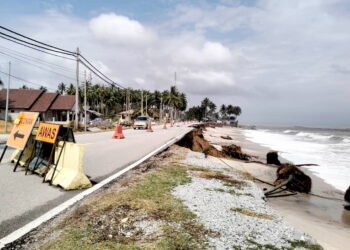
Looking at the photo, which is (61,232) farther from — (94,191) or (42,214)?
(94,191)

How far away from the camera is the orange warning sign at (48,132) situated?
7148mm

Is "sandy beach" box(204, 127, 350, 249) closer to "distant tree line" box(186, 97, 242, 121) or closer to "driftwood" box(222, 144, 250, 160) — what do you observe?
"driftwood" box(222, 144, 250, 160)

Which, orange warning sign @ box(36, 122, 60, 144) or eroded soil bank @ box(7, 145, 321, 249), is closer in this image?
eroded soil bank @ box(7, 145, 321, 249)

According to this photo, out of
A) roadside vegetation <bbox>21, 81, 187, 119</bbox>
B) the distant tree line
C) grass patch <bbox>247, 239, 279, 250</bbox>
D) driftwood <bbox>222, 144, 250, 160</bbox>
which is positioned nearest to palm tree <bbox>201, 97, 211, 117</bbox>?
the distant tree line

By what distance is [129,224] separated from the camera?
438cm

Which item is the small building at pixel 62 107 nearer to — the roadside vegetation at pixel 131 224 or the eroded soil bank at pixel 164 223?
the eroded soil bank at pixel 164 223

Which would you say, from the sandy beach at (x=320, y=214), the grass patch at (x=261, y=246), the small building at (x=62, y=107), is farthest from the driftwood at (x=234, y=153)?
the small building at (x=62, y=107)

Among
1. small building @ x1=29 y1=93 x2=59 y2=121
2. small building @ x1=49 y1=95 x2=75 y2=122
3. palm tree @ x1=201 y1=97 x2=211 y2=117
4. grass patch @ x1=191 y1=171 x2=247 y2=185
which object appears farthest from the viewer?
palm tree @ x1=201 y1=97 x2=211 y2=117

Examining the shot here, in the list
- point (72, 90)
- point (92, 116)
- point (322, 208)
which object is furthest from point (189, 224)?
point (72, 90)

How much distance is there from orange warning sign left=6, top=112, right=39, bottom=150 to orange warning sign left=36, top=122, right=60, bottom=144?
0.46 metres

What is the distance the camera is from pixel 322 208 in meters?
8.85

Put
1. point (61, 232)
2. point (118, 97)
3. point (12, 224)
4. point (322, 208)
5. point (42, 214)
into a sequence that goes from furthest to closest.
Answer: point (118, 97), point (322, 208), point (42, 214), point (12, 224), point (61, 232)

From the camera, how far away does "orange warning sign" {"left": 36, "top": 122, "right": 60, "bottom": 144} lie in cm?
715

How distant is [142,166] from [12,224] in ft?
18.4
